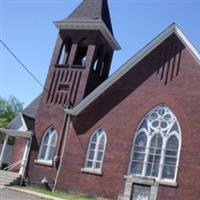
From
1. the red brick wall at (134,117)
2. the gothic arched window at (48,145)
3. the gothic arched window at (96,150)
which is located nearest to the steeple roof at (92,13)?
the red brick wall at (134,117)

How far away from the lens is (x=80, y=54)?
29359mm

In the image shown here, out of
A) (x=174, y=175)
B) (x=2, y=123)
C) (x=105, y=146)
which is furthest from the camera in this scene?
(x=2, y=123)

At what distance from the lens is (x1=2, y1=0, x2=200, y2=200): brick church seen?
871 inches

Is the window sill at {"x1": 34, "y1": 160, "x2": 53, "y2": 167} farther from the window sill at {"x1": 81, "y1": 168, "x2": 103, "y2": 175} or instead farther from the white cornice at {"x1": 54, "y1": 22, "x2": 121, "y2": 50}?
the white cornice at {"x1": 54, "y1": 22, "x2": 121, "y2": 50}

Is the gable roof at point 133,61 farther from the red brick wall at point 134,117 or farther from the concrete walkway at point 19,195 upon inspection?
the concrete walkway at point 19,195

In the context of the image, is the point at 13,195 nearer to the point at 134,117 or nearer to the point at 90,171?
the point at 90,171

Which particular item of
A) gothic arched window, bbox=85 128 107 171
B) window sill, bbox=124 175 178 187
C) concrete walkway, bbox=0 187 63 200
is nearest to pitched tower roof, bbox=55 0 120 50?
gothic arched window, bbox=85 128 107 171

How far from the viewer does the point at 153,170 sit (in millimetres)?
22469

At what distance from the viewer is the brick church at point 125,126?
22125 mm

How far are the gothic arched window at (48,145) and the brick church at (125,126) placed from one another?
0.19 ft

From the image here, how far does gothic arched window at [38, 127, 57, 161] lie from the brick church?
6 cm

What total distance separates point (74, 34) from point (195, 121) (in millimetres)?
10225

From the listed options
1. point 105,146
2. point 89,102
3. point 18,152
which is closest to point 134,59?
point 89,102

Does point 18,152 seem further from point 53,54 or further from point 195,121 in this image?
point 195,121
